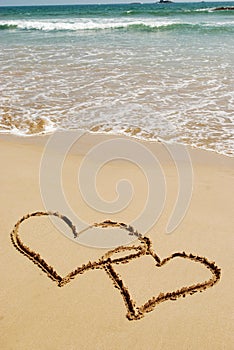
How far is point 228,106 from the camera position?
20.4 feet

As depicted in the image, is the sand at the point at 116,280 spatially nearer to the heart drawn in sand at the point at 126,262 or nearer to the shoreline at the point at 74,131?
the heart drawn in sand at the point at 126,262

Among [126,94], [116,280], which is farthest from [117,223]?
[126,94]

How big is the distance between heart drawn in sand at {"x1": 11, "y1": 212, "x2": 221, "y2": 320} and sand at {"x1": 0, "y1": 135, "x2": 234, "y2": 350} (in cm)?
1

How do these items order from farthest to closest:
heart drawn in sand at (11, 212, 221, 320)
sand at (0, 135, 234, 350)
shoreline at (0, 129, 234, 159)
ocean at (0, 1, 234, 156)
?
ocean at (0, 1, 234, 156)
shoreline at (0, 129, 234, 159)
heart drawn in sand at (11, 212, 221, 320)
sand at (0, 135, 234, 350)

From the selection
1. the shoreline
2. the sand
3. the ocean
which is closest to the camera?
the sand

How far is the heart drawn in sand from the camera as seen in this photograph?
7.45ft

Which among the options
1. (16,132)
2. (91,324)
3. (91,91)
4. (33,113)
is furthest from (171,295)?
(91,91)

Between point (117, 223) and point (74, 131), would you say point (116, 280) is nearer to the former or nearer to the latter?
point (117, 223)

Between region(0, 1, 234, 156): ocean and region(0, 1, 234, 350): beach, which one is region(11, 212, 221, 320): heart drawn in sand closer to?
region(0, 1, 234, 350): beach

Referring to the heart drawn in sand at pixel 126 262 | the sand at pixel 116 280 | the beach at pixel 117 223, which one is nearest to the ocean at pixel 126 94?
the beach at pixel 117 223

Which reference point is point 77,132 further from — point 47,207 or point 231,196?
point 231,196

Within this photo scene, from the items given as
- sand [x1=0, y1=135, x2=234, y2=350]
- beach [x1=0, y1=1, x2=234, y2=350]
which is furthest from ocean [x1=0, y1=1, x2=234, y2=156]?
sand [x1=0, y1=135, x2=234, y2=350]

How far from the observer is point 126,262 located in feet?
8.57

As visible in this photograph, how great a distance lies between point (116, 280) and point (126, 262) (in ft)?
0.68
